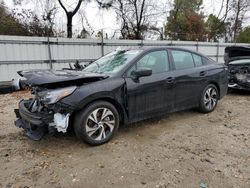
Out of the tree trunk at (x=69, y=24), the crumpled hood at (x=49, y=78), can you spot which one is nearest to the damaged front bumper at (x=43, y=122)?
the crumpled hood at (x=49, y=78)

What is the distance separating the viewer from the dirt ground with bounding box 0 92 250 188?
2852mm

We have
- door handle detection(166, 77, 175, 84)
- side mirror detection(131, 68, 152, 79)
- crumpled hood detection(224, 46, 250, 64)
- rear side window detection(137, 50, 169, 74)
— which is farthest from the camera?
crumpled hood detection(224, 46, 250, 64)

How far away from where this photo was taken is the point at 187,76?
477 centimetres

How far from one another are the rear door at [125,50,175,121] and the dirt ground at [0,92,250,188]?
41 centimetres

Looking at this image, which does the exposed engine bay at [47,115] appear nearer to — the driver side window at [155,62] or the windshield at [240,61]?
the driver side window at [155,62]

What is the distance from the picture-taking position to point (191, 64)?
5020 mm

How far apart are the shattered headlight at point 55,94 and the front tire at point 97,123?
346 millimetres

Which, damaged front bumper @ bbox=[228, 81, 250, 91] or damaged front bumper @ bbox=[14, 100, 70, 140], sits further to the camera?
damaged front bumper @ bbox=[228, 81, 250, 91]

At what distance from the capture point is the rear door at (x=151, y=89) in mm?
3971

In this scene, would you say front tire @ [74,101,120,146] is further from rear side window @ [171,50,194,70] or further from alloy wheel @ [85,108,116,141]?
rear side window @ [171,50,194,70]

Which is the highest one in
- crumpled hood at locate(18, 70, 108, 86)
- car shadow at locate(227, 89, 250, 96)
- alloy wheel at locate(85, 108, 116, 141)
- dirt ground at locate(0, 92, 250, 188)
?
crumpled hood at locate(18, 70, 108, 86)

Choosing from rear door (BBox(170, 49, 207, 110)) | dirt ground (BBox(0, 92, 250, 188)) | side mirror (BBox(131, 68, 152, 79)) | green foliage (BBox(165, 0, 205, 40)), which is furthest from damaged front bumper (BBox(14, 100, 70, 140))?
green foliage (BBox(165, 0, 205, 40))

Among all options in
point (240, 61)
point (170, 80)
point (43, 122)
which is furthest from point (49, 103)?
point (240, 61)

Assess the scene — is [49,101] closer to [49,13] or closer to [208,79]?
[208,79]
